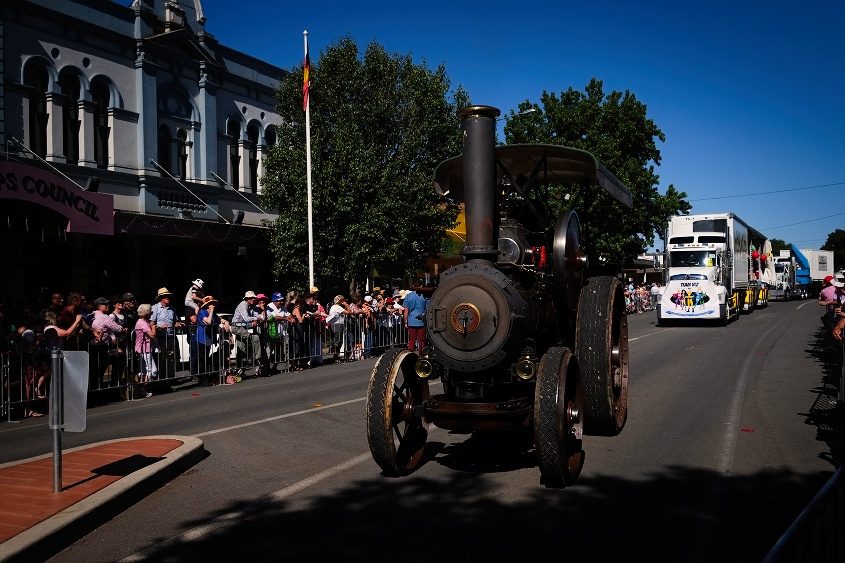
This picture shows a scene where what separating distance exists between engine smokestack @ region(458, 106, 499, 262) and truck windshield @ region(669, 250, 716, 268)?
2284 cm

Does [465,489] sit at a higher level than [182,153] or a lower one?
lower

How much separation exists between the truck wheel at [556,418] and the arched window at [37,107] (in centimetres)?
1981

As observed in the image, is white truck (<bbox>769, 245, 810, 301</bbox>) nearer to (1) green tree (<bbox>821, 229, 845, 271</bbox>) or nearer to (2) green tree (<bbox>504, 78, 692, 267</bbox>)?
(2) green tree (<bbox>504, 78, 692, 267</bbox>)

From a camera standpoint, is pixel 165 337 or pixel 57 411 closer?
pixel 57 411

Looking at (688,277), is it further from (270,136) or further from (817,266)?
(817,266)

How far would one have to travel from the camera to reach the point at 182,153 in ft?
86.8

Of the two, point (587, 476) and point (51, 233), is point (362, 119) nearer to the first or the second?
point (51, 233)

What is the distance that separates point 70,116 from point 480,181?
20041 mm

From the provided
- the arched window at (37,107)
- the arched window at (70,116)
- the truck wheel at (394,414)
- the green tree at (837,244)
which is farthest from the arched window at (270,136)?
the green tree at (837,244)

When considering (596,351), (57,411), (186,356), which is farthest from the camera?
(186,356)

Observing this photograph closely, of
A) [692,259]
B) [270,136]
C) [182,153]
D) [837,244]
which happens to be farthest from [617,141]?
[837,244]

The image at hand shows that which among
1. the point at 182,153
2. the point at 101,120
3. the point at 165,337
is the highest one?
the point at 101,120

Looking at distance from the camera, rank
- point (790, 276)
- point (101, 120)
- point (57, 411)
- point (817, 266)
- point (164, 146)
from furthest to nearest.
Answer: point (817, 266), point (790, 276), point (164, 146), point (101, 120), point (57, 411)

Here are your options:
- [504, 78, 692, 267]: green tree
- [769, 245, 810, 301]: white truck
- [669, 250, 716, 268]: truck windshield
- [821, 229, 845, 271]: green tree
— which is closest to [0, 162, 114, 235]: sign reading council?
[669, 250, 716, 268]: truck windshield
